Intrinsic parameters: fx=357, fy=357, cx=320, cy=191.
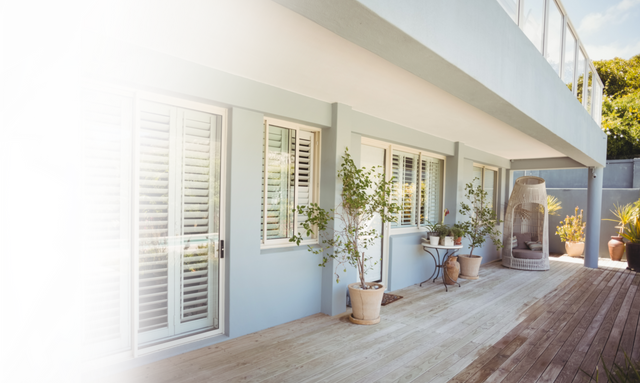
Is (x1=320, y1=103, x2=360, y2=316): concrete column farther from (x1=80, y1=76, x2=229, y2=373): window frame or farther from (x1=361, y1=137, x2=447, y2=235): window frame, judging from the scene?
(x1=80, y1=76, x2=229, y2=373): window frame

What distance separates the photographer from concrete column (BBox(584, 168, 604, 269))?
26.9ft

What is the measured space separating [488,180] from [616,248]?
3950 millimetres

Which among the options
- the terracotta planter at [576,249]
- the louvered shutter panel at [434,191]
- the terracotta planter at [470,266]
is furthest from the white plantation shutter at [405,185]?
the terracotta planter at [576,249]

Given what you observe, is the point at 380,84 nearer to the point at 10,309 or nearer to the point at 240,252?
the point at 240,252

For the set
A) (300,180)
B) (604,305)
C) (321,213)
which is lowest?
(604,305)

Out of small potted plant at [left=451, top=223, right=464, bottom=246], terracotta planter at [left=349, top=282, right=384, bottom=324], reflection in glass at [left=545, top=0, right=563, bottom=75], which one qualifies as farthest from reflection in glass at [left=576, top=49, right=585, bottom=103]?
terracotta planter at [left=349, top=282, right=384, bottom=324]

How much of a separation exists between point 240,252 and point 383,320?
192 centimetres

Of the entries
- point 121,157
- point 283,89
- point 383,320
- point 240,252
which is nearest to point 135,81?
point 121,157

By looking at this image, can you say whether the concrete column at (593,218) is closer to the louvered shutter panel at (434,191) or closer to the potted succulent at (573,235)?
the potted succulent at (573,235)

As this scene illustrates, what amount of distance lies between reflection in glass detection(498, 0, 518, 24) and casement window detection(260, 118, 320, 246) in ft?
7.54

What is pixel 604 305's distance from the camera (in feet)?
17.2

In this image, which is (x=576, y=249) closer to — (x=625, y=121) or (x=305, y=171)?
(x=625, y=121)

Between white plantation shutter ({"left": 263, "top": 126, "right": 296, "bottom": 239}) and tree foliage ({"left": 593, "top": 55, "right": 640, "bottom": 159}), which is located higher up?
tree foliage ({"left": 593, "top": 55, "right": 640, "bottom": 159})

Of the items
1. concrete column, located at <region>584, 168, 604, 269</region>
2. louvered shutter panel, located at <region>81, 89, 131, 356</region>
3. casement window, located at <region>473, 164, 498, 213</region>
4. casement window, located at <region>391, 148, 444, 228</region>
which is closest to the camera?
louvered shutter panel, located at <region>81, 89, 131, 356</region>
